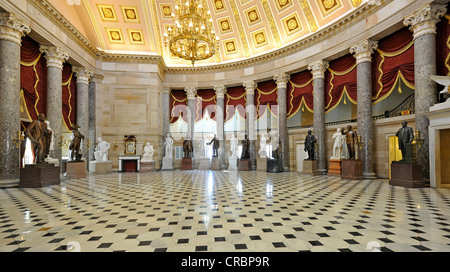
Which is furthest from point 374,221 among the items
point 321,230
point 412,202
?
point 412,202

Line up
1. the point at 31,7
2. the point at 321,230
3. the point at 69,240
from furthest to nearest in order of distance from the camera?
1. the point at 31,7
2. the point at 321,230
3. the point at 69,240

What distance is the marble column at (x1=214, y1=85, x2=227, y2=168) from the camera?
18562 mm

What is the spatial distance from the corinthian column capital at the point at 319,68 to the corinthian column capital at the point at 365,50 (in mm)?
2139

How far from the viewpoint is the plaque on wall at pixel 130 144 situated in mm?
16656

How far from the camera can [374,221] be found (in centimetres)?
438

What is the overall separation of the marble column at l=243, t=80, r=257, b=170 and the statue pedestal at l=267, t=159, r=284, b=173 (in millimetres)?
2658

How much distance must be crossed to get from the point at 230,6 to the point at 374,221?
16.9 m

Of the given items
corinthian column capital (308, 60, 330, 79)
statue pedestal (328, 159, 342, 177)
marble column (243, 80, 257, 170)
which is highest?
corinthian column capital (308, 60, 330, 79)

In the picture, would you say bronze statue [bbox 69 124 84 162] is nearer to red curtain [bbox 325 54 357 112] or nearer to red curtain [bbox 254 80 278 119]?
red curtain [bbox 254 80 278 119]

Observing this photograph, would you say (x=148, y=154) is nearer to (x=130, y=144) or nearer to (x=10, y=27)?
(x=130, y=144)

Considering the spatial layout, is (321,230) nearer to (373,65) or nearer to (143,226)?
(143,226)

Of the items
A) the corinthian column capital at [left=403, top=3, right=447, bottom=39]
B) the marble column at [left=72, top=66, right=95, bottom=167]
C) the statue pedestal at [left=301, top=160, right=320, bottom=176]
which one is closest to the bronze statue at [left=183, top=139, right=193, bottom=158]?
the marble column at [left=72, top=66, right=95, bottom=167]

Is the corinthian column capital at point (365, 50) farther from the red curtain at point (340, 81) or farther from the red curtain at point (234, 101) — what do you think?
the red curtain at point (234, 101)

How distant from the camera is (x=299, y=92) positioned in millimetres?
15961
